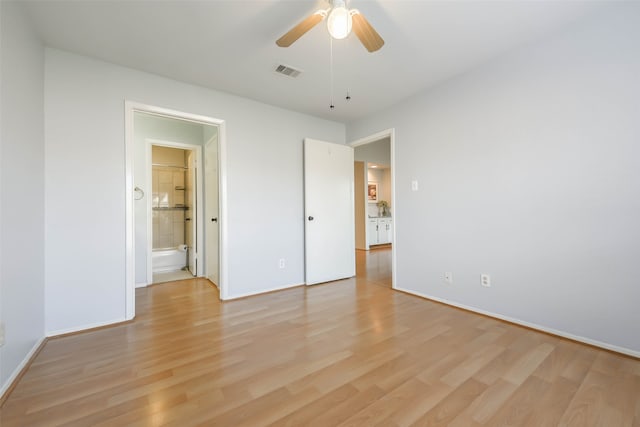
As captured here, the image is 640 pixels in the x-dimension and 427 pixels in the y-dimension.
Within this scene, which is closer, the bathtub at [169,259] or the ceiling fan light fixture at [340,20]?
the ceiling fan light fixture at [340,20]

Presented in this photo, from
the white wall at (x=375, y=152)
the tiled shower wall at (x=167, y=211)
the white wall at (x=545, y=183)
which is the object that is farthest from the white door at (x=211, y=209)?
the white wall at (x=375, y=152)

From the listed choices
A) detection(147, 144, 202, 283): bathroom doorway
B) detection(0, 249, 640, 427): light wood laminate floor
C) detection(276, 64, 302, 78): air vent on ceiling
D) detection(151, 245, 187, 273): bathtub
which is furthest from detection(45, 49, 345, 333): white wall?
detection(151, 245, 187, 273): bathtub

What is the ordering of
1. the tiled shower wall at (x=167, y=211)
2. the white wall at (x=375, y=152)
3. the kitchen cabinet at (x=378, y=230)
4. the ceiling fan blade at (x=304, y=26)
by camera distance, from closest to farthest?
1. the ceiling fan blade at (x=304, y=26)
2. the tiled shower wall at (x=167, y=211)
3. the white wall at (x=375, y=152)
4. the kitchen cabinet at (x=378, y=230)

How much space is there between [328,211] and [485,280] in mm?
2036

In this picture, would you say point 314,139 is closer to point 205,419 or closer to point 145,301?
point 145,301

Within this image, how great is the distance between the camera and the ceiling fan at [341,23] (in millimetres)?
1436

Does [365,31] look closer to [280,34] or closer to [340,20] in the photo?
[340,20]

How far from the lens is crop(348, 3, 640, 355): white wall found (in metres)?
1.75

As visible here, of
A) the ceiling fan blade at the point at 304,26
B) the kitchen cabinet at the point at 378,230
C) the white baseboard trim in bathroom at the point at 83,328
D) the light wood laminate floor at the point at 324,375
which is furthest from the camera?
the kitchen cabinet at the point at 378,230

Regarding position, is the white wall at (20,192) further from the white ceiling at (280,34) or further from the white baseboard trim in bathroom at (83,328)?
the white ceiling at (280,34)

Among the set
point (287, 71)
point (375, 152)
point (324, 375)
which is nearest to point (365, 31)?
point (287, 71)

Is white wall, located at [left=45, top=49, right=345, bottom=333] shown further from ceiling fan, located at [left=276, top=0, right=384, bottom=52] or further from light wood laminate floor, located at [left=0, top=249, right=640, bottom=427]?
ceiling fan, located at [left=276, top=0, right=384, bottom=52]

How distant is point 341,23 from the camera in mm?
1447

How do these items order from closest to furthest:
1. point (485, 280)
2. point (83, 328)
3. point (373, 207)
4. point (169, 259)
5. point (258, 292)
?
point (83, 328)
point (485, 280)
point (258, 292)
point (169, 259)
point (373, 207)
